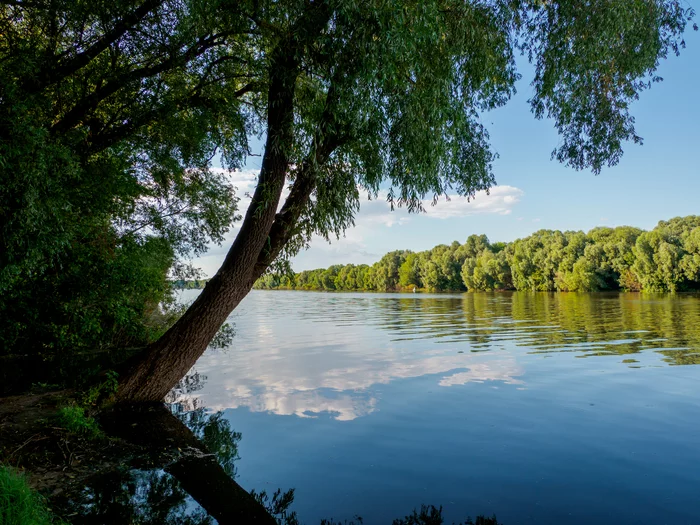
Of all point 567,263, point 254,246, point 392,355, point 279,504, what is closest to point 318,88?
point 254,246

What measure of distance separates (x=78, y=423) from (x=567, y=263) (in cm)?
8293

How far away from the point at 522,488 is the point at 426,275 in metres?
110

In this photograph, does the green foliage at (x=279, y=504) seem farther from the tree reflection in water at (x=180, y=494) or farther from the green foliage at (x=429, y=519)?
the green foliage at (x=429, y=519)

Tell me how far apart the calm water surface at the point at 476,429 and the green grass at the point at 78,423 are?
7.95 feet

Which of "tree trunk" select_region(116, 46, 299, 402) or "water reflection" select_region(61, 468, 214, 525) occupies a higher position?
"tree trunk" select_region(116, 46, 299, 402)

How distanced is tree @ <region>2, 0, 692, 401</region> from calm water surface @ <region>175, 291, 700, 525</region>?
10.3 feet

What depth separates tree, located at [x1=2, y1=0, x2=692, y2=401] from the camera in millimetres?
6605

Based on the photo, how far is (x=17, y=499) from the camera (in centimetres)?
421

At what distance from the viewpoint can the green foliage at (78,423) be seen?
729 centimetres

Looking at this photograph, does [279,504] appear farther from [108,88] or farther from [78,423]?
[108,88]

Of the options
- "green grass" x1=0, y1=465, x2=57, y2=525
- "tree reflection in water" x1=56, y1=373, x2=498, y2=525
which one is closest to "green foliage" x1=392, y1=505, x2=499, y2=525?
"tree reflection in water" x1=56, y1=373, x2=498, y2=525

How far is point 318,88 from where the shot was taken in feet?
25.7

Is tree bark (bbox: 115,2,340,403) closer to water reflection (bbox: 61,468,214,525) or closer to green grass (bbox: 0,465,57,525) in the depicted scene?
water reflection (bbox: 61,468,214,525)

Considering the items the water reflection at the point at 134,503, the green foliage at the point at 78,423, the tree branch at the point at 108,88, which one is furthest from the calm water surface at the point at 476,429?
the tree branch at the point at 108,88
